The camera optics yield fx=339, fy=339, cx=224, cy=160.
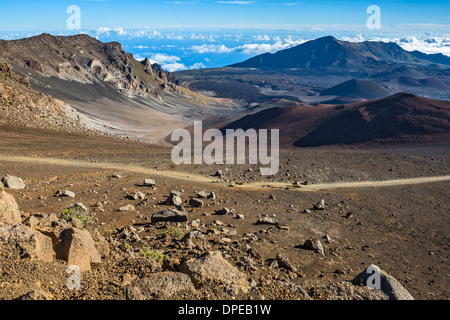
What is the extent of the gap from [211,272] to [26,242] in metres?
3.15

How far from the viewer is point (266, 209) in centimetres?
1336

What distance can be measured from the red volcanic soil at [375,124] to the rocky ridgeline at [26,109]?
1003 inches

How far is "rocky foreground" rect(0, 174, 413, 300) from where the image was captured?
17.1ft

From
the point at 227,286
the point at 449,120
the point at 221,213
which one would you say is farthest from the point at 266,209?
the point at 449,120

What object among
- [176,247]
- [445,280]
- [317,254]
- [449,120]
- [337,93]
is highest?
[337,93]

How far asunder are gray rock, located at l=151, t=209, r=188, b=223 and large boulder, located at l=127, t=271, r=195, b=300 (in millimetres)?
4923

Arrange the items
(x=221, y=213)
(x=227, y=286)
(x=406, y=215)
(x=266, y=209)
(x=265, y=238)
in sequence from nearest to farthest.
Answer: (x=227, y=286)
(x=265, y=238)
(x=221, y=213)
(x=266, y=209)
(x=406, y=215)

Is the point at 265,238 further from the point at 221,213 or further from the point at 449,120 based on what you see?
the point at 449,120

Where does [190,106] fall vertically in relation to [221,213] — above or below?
above

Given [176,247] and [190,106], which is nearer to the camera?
[176,247]

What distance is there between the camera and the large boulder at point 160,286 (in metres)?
5.14

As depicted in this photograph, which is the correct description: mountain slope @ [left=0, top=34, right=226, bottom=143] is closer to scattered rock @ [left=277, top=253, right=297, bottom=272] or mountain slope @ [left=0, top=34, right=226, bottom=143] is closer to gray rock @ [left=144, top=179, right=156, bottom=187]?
gray rock @ [left=144, top=179, right=156, bottom=187]

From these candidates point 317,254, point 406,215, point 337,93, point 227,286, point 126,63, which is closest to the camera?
point 227,286

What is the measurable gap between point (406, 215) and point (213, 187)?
29.5 feet
